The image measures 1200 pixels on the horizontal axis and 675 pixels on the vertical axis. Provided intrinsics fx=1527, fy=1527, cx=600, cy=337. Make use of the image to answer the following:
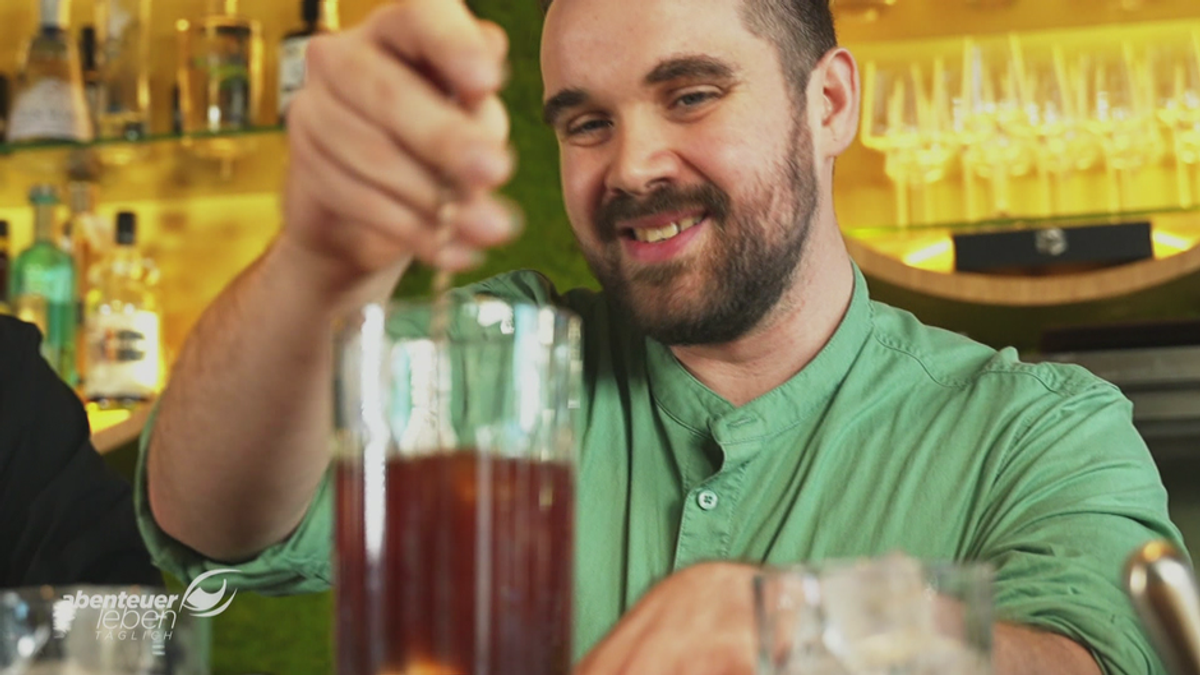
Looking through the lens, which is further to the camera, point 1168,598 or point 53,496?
point 53,496

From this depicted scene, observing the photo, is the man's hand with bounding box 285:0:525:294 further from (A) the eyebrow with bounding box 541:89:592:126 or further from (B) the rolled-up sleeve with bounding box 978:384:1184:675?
(A) the eyebrow with bounding box 541:89:592:126

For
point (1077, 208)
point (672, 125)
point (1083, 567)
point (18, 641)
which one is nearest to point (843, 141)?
point (672, 125)

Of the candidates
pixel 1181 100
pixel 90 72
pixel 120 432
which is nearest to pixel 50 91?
pixel 90 72

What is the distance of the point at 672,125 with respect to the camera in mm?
1420

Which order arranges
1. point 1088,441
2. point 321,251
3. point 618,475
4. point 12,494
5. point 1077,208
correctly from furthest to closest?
point 1077,208 < point 12,494 < point 618,475 < point 1088,441 < point 321,251

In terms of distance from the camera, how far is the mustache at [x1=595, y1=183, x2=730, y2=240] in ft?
4.54

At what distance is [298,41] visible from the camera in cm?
236

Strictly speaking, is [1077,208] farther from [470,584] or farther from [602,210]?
[470,584]

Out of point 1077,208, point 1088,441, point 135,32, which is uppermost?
point 135,32

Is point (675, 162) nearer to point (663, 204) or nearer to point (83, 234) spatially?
point (663, 204)

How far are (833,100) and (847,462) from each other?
0.44 metres

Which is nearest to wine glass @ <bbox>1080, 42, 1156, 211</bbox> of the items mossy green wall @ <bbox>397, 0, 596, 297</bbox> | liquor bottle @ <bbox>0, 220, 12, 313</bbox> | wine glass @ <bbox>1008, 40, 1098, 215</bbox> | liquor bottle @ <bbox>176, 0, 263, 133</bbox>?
wine glass @ <bbox>1008, 40, 1098, 215</bbox>

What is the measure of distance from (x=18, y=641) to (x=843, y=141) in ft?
3.79

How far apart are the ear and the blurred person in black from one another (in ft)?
2.58
